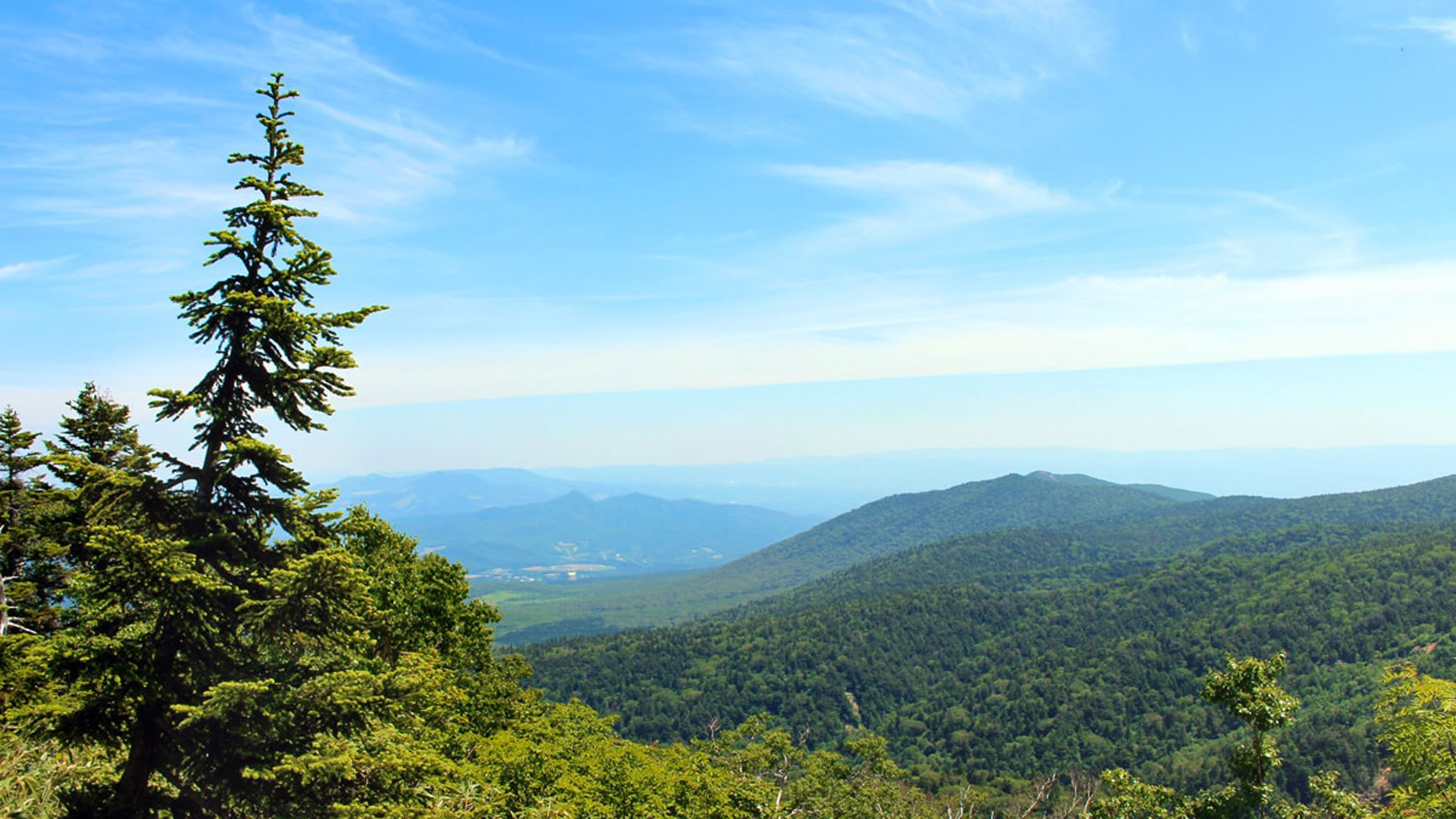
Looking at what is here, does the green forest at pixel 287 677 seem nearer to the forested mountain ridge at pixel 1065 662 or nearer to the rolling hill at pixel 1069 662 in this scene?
the rolling hill at pixel 1069 662

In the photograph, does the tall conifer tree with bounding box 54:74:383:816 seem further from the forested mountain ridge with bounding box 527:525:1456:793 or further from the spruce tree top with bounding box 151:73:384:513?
the forested mountain ridge with bounding box 527:525:1456:793

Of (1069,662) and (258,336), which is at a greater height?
(258,336)

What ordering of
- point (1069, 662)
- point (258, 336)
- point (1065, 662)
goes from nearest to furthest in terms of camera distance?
1. point (258, 336)
2. point (1069, 662)
3. point (1065, 662)

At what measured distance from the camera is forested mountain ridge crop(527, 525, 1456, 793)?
377 ft

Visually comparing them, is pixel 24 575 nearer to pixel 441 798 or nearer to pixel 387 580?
pixel 387 580

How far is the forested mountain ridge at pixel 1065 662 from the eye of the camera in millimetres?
114875

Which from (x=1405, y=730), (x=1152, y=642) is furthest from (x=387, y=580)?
(x=1152, y=642)

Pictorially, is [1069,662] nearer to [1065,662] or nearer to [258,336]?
[1065,662]

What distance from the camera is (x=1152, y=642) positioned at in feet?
485

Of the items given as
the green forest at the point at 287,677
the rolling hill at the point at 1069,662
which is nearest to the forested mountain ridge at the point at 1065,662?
the rolling hill at the point at 1069,662

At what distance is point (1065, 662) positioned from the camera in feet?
500

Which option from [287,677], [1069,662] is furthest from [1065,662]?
[287,677]

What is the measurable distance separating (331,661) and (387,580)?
1304 centimetres

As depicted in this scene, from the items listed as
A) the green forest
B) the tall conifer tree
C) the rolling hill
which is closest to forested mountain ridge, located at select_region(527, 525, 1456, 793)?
the rolling hill
